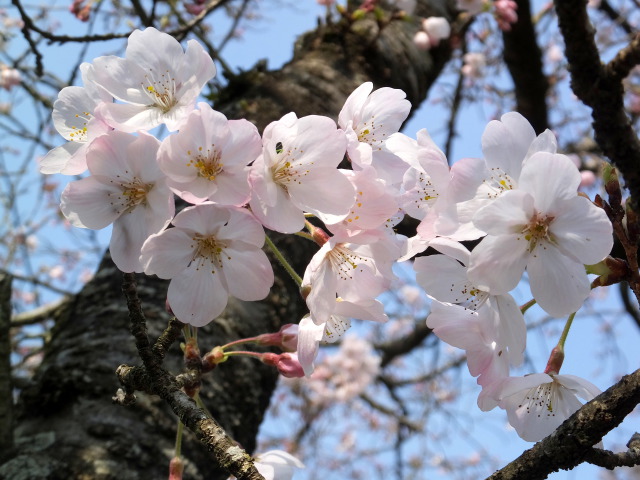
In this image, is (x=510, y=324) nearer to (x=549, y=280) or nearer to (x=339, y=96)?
(x=549, y=280)

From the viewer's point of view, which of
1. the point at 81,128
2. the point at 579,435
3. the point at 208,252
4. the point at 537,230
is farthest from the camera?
the point at 81,128

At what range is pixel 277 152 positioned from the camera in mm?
910

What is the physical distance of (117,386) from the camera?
4.91 feet

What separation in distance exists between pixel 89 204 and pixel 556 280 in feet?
2.29

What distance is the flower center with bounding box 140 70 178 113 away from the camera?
933mm

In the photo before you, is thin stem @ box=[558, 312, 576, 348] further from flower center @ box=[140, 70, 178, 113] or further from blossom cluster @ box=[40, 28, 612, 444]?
flower center @ box=[140, 70, 178, 113]

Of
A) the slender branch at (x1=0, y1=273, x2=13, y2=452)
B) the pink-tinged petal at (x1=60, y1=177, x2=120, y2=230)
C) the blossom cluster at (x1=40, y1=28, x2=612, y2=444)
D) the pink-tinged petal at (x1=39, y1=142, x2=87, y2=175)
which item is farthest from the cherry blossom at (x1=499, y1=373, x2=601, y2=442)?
the slender branch at (x1=0, y1=273, x2=13, y2=452)

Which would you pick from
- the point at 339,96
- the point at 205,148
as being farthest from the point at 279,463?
the point at 339,96

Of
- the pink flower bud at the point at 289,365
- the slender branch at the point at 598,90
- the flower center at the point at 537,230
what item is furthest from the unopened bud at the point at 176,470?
the slender branch at the point at 598,90

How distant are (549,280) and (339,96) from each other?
5.67 ft

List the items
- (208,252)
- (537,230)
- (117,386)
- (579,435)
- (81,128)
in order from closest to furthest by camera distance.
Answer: (579,435)
(537,230)
(208,252)
(81,128)
(117,386)

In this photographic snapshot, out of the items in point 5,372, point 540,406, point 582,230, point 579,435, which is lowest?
point 579,435

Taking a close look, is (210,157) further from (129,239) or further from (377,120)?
(377,120)

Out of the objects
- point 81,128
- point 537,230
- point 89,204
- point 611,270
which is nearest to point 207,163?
point 89,204
